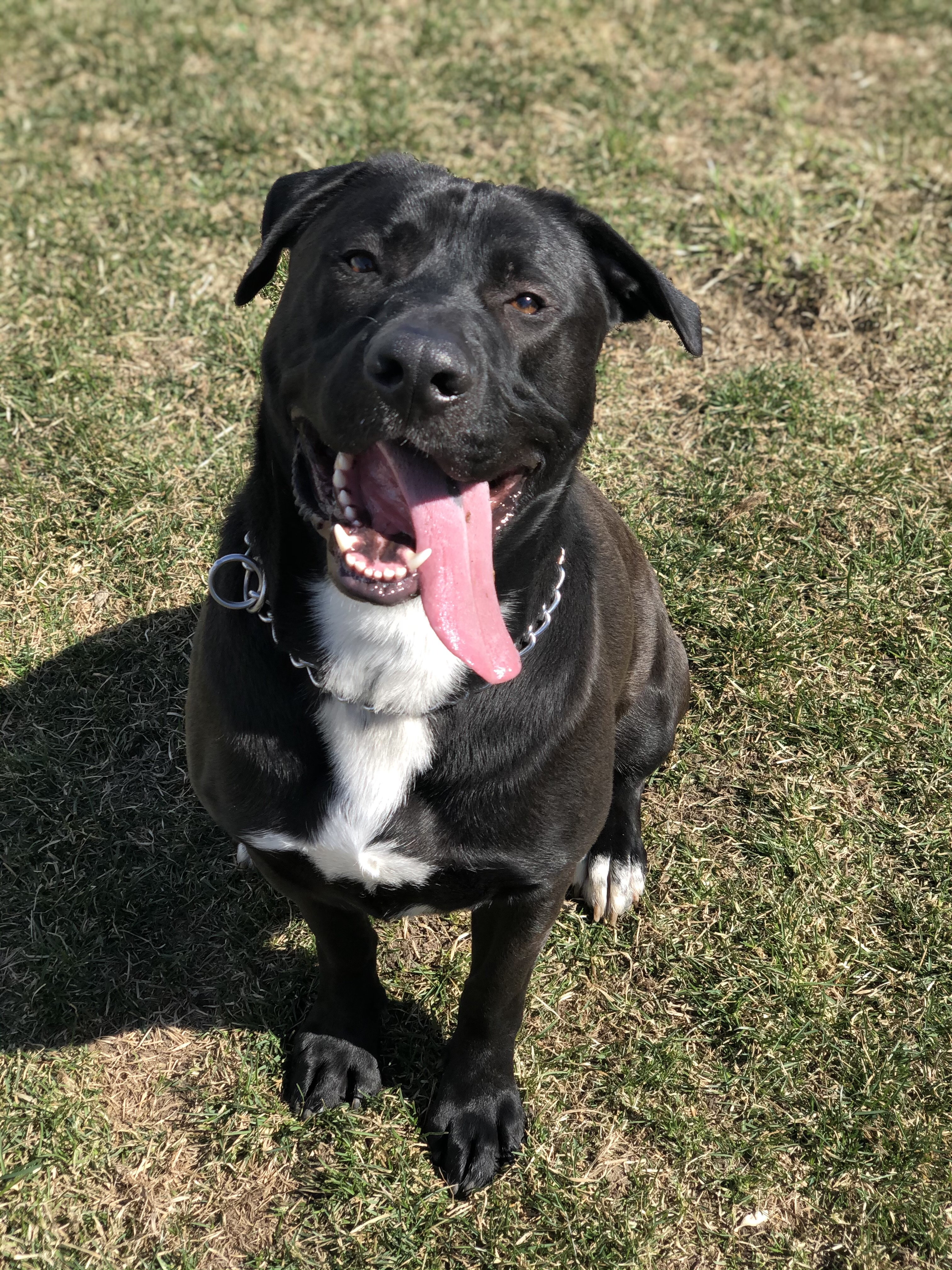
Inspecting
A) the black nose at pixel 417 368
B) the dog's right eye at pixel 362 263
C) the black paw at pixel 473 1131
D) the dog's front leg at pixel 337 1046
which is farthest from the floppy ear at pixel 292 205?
the black paw at pixel 473 1131

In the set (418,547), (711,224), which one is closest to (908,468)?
(711,224)

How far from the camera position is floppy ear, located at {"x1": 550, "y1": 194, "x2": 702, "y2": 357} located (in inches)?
104

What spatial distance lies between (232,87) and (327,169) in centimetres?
376

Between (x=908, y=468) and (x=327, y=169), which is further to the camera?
(x=908, y=468)

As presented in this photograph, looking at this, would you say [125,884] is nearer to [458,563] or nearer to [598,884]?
[598,884]

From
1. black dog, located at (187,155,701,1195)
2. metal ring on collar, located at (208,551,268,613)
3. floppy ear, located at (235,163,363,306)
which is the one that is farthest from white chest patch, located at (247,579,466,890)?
floppy ear, located at (235,163,363,306)

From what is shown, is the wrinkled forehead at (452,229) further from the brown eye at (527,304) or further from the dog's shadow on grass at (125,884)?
the dog's shadow on grass at (125,884)

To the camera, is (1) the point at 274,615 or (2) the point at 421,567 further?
(1) the point at 274,615

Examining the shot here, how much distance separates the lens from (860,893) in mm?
3785

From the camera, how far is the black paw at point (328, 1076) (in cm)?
328

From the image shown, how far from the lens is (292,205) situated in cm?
268

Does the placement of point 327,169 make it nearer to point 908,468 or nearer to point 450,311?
point 450,311

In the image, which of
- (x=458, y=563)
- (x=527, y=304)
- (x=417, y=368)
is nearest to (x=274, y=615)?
(x=458, y=563)

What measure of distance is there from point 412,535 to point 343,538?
0.60 feet
